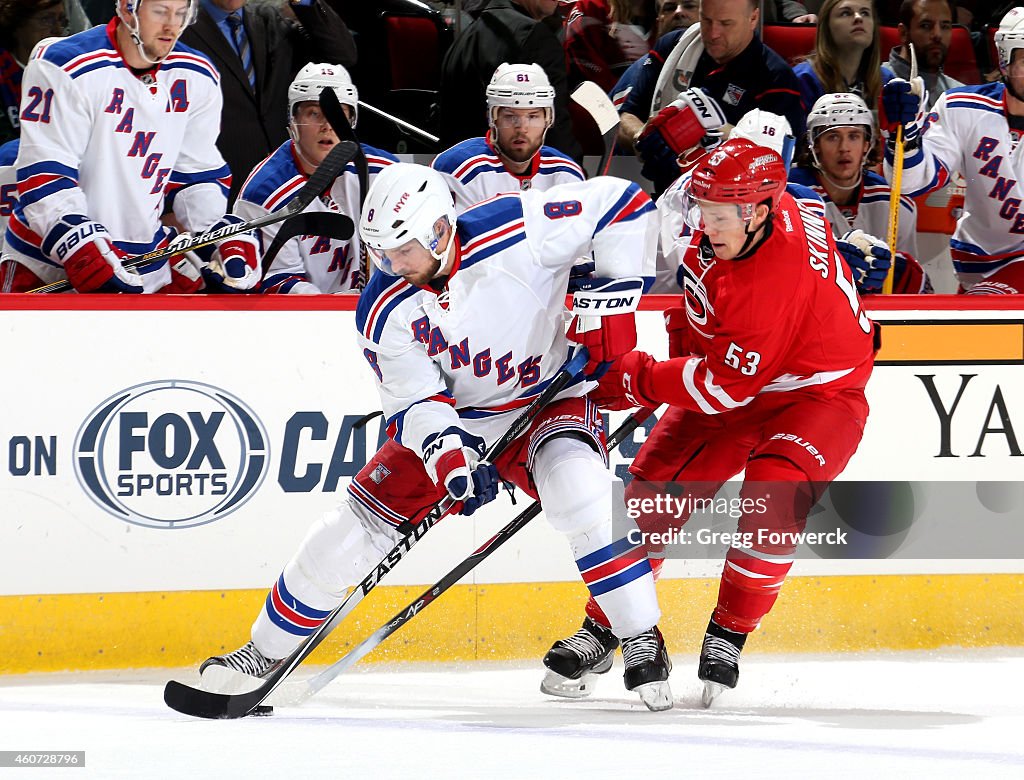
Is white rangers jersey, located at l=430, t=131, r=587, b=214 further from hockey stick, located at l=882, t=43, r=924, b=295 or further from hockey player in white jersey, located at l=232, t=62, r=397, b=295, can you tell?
hockey stick, located at l=882, t=43, r=924, b=295

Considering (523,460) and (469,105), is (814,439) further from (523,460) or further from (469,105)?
(469,105)

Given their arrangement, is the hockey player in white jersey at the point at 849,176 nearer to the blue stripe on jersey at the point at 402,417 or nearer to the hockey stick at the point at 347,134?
the hockey stick at the point at 347,134

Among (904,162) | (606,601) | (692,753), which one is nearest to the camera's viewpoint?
(692,753)

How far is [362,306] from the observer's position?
305 cm

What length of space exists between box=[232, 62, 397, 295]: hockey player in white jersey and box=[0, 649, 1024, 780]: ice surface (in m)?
1.07

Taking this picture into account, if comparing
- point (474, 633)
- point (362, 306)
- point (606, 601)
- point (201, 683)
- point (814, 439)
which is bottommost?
point (474, 633)

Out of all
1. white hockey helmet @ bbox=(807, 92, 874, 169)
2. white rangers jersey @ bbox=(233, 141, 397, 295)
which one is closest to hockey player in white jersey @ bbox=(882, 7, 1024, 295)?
white hockey helmet @ bbox=(807, 92, 874, 169)

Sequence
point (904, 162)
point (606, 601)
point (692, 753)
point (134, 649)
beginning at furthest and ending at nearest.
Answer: point (904, 162) < point (134, 649) < point (606, 601) < point (692, 753)

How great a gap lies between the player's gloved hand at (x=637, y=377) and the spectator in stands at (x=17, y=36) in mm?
1765

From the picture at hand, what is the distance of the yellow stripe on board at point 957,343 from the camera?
3.87m

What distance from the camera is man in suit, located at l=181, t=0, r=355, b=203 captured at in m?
4.05

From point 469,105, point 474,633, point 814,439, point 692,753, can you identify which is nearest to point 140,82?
point 469,105

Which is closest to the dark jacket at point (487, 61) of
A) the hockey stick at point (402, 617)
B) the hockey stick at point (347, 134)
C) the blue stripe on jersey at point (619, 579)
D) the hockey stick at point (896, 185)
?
the hockey stick at point (347, 134)

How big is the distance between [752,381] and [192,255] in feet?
4.99
